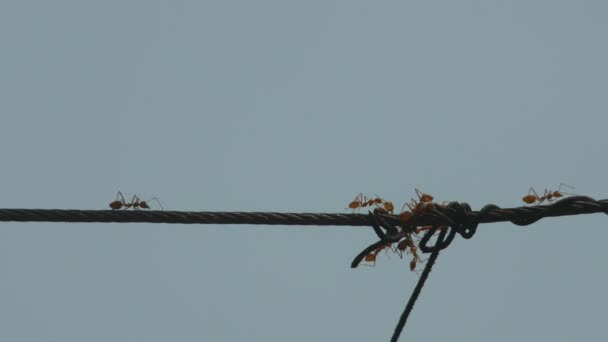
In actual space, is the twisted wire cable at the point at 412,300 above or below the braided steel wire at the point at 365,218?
below

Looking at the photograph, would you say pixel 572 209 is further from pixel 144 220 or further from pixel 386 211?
pixel 144 220

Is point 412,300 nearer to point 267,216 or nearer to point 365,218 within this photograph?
point 365,218

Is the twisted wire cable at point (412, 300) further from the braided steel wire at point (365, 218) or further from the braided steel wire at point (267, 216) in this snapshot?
the braided steel wire at point (267, 216)

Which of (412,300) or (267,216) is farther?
(267,216)

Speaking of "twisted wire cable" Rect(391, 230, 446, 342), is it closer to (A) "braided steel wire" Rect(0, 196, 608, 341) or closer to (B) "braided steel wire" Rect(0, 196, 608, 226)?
(A) "braided steel wire" Rect(0, 196, 608, 341)

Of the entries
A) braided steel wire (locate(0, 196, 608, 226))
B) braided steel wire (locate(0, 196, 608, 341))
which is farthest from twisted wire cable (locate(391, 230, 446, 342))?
braided steel wire (locate(0, 196, 608, 226))

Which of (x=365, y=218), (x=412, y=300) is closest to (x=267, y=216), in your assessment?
(x=365, y=218)

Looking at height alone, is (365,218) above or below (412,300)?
above

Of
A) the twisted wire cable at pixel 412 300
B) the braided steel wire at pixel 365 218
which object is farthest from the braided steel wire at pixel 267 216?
the twisted wire cable at pixel 412 300
